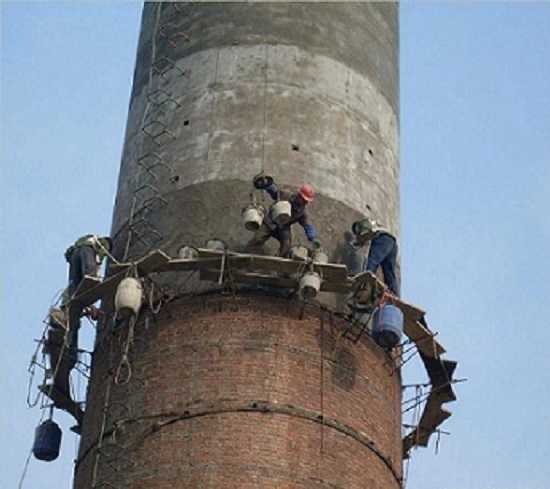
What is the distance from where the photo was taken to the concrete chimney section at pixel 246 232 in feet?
68.5

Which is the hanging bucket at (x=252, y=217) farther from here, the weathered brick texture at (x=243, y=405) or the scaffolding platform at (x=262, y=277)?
the weathered brick texture at (x=243, y=405)

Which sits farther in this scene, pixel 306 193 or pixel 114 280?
pixel 306 193

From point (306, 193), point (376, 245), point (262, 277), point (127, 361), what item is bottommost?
point (127, 361)

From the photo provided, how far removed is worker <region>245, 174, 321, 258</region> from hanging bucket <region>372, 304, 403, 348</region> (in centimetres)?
154

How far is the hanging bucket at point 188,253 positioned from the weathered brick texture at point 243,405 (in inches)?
27.6

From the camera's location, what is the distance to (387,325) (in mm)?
21906

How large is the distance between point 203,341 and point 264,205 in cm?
292

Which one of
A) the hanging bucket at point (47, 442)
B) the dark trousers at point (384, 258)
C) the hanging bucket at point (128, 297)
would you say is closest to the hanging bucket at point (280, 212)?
the dark trousers at point (384, 258)

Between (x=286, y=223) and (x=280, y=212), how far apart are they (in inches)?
10.8

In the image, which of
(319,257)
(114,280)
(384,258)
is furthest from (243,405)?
(384,258)

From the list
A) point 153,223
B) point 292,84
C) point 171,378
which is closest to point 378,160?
point 292,84

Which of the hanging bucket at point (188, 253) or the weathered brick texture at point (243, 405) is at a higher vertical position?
the hanging bucket at point (188, 253)

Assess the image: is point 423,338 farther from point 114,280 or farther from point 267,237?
point 114,280

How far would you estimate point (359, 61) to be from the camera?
26375 mm
